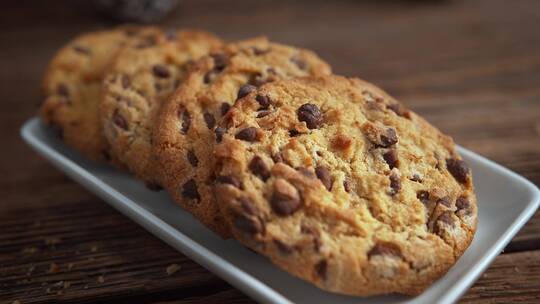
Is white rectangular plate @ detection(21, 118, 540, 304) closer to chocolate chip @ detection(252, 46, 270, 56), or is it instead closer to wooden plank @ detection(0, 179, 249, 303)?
wooden plank @ detection(0, 179, 249, 303)

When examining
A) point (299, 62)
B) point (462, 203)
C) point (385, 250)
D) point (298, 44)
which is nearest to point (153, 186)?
point (299, 62)

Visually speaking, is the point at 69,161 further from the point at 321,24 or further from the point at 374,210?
the point at 321,24

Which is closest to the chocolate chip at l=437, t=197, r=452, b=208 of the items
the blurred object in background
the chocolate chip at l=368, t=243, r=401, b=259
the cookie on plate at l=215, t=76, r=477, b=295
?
the cookie on plate at l=215, t=76, r=477, b=295

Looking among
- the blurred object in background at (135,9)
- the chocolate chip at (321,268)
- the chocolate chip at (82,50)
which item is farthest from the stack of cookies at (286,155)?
the blurred object in background at (135,9)

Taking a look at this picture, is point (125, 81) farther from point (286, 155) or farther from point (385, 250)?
point (385, 250)

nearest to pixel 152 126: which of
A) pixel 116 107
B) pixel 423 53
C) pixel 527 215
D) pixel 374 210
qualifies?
pixel 116 107

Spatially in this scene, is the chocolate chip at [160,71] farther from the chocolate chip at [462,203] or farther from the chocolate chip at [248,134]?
the chocolate chip at [462,203]
